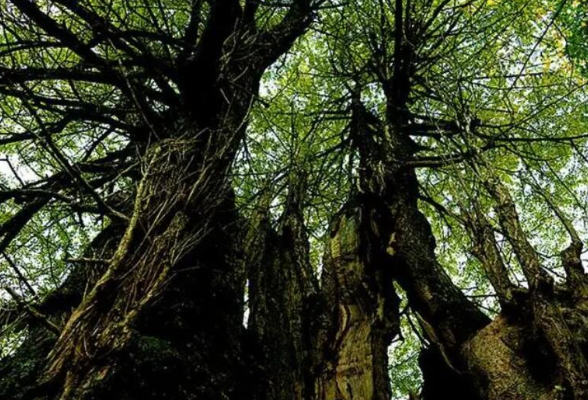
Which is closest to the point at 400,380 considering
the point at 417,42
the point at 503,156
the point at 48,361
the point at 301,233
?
the point at 503,156

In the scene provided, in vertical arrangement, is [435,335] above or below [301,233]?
below

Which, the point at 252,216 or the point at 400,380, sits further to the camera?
the point at 400,380

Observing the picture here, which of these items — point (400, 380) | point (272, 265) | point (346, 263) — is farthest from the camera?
point (400, 380)

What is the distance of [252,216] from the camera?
4.48 m

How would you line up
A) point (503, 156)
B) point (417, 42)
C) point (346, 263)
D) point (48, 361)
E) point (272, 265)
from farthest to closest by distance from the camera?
point (503, 156) < point (417, 42) < point (272, 265) < point (346, 263) < point (48, 361)

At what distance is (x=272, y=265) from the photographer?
4027 mm

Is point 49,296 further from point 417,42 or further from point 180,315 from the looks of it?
point 417,42

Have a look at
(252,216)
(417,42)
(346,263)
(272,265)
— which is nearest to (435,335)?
(346,263)

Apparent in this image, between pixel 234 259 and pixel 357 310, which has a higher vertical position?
pixel 234 259

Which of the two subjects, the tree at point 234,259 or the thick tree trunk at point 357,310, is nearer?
the tree at point 234,259

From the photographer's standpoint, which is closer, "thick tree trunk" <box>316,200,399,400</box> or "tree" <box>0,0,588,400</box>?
"tree" <box>0,0,588,400</box>

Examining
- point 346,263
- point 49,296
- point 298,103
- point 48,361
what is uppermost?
point 298,103

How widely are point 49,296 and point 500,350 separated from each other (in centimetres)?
290

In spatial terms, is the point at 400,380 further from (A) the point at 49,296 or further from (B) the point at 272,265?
(A) the point at 49,296
